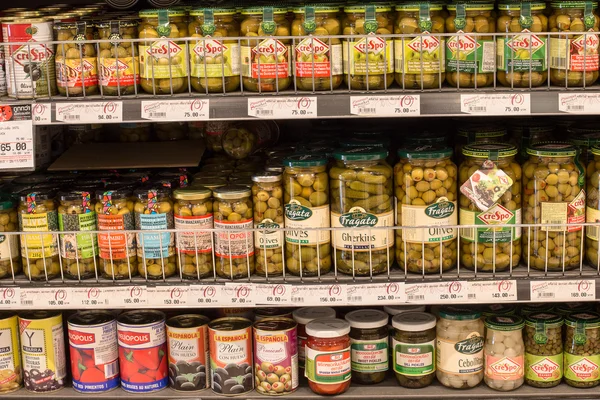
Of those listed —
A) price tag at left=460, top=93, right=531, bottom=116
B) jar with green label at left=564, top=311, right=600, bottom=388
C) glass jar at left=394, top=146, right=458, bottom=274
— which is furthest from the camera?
jar with green label at left=564, top=311, right=600, bottom=388

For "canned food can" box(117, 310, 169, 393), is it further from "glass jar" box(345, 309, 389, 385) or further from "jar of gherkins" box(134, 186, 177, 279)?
"glass jar" box(345, 309, 389, 385)

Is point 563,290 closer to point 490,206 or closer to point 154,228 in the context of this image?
point 490,206

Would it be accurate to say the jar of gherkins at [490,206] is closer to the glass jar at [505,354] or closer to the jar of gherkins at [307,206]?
the glass jar at [505,354]

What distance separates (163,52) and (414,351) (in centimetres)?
98

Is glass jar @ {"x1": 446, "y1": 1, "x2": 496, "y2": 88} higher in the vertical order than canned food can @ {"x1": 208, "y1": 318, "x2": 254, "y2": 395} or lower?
higher

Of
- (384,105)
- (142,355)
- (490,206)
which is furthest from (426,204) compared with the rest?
(142,355)

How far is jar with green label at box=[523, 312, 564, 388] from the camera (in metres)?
2.07

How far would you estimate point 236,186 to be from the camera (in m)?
2.01

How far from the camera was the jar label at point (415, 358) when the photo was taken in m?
2.08

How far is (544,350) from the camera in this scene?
2084 millimetres

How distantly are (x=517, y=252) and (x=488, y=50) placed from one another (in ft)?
1.66

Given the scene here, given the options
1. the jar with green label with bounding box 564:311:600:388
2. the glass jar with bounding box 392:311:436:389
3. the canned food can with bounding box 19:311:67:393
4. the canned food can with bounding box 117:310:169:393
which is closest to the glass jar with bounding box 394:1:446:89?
the glass jar with bounding box 392:311:436:389

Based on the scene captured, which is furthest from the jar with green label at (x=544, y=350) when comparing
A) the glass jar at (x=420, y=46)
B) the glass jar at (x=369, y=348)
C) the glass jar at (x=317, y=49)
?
the glass jar at (x=317, y=49)

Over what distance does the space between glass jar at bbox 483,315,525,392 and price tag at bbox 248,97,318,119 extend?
0.75 m
